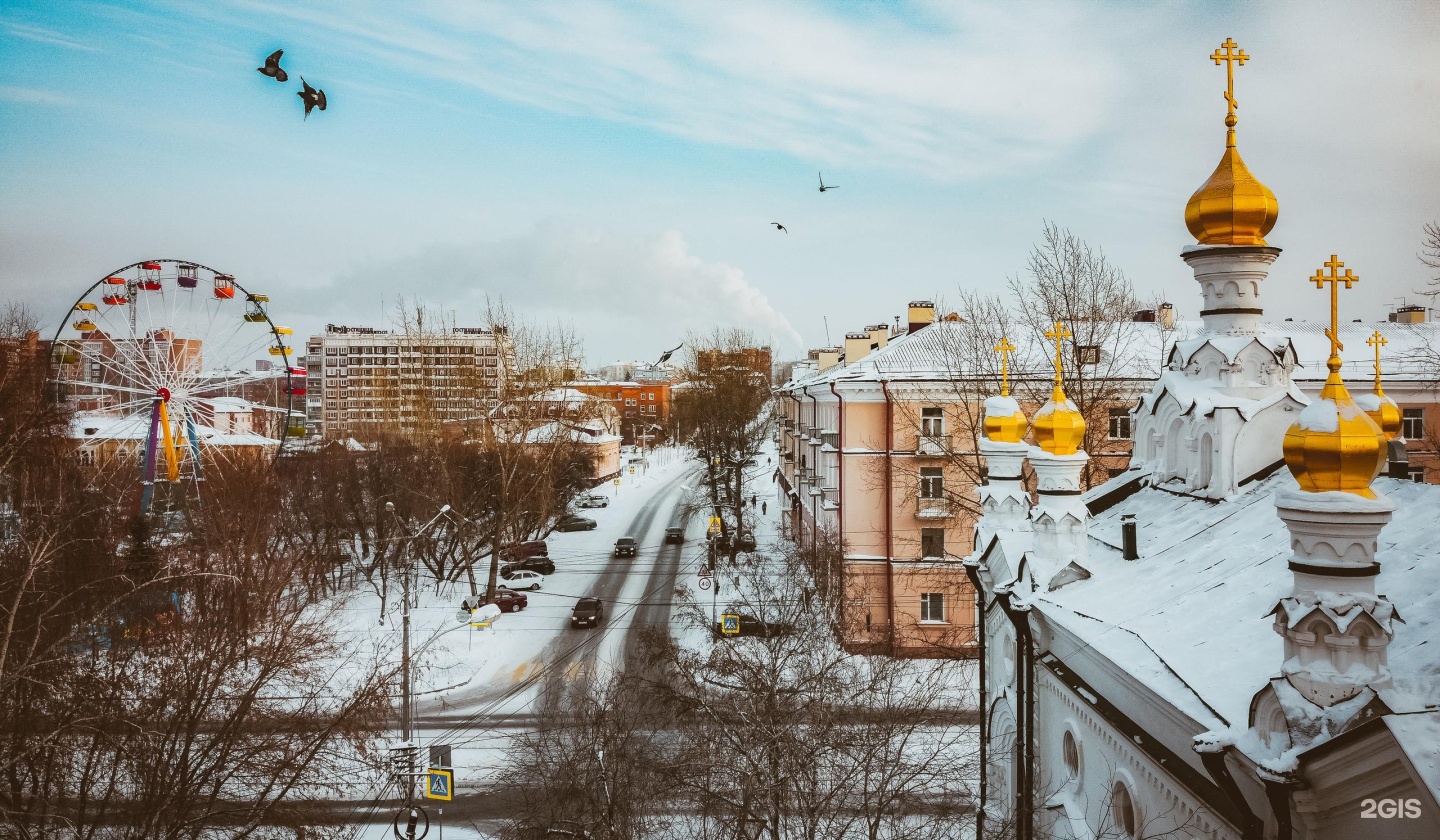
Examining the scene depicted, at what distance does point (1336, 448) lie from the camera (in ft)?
18.1

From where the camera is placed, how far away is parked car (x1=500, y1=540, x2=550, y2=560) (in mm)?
35250

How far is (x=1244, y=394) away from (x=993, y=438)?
3.80 meters

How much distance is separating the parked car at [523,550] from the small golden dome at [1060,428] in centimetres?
2659

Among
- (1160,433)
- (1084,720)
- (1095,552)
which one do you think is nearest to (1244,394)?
(1160,433)

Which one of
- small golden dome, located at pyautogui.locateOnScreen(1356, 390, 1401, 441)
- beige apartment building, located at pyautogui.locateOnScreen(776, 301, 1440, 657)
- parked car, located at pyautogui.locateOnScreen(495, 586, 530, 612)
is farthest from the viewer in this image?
parked car, located at pyautogui.locateOnScreen(495, 586, 530, 612)

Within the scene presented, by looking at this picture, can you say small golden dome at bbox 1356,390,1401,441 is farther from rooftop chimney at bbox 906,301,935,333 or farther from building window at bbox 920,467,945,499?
rooftop chimney at bbox 906,301,935,333

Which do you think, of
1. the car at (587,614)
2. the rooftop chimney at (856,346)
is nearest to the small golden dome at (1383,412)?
the car at (587,614)

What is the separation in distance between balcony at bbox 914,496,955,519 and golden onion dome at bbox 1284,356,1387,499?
1933cm

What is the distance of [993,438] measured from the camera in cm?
1448

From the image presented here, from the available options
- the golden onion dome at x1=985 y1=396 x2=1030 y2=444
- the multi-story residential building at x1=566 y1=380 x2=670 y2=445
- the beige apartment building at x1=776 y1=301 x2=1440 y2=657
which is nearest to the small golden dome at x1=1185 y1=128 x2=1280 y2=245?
the golden onion dome at x1=985 y1=396 x2=1030 y2=444

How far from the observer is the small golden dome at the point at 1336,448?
5.50 m

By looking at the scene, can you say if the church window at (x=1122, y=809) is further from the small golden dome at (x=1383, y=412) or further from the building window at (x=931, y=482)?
the building window at (x=931, y=482)

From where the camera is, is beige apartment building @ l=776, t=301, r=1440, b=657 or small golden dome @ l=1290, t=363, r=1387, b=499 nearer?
small golden dome @ l=1290, t=363, r=1387, b=499

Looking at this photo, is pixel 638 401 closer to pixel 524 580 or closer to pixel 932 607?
pixel 524 580
